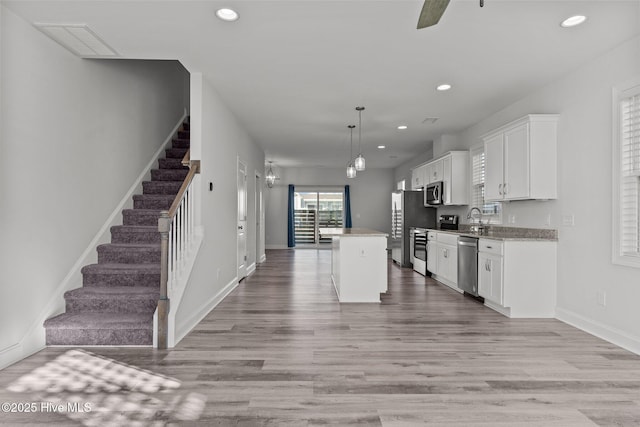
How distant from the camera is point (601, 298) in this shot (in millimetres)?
3303

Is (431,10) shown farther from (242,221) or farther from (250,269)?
(250,269)

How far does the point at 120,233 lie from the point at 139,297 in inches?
42.8

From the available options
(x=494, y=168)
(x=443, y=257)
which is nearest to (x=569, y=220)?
(x=494, y=168)

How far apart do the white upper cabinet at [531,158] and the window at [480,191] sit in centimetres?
92

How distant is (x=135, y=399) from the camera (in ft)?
6.97

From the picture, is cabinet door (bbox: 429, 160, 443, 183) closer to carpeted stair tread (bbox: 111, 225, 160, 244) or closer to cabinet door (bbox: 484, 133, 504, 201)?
cabinet door (bbox: 484, 133, 504, 201)

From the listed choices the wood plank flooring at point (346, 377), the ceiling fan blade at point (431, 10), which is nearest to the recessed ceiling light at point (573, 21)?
the ceiling fan blade at point (431, 10)

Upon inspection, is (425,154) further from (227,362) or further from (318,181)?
(227,362)

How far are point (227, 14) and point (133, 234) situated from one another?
8.67 feet

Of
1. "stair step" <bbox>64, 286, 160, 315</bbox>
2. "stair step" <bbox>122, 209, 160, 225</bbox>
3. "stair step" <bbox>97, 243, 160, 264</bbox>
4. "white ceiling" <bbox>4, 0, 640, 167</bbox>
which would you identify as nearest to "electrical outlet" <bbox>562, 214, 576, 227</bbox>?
"white ceiling" <bbox>4, 0, 640, 167</bbox>

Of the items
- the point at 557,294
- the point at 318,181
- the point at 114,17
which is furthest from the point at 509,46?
the point at 318,181

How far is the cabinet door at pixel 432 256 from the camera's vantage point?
19.9 feet

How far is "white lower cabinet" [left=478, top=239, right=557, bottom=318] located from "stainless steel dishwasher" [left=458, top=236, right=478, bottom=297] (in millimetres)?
604

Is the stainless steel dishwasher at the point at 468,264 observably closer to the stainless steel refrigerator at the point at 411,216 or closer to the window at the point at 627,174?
the window at the point at 627,174
